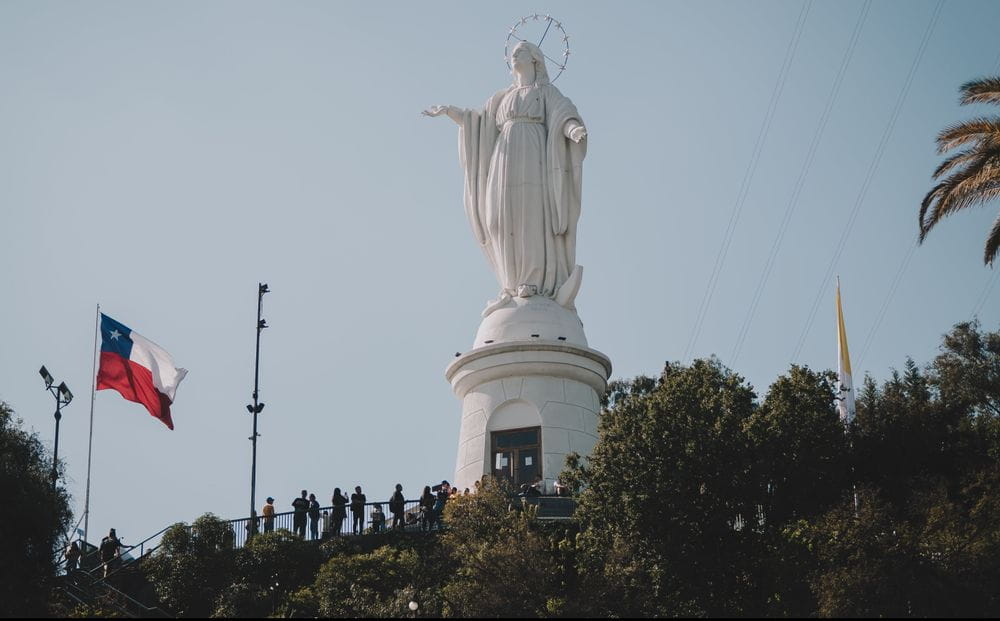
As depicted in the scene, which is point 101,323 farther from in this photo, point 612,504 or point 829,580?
point 829,580

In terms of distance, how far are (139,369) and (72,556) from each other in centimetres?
643

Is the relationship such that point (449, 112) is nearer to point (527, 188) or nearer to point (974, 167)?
point (527, 188)

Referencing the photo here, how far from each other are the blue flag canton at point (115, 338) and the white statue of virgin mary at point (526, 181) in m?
9.55

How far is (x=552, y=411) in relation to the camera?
39156 millimetres

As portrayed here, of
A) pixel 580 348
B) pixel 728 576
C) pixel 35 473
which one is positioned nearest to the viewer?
pixel 728 576

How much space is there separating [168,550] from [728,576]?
11699 millimetres

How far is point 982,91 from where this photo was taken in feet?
97.3

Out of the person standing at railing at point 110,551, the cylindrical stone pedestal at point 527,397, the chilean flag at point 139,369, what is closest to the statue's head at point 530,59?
the cylindrical stone pedestal at point 527,397

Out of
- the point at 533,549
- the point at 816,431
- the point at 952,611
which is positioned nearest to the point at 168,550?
the point at 533,549

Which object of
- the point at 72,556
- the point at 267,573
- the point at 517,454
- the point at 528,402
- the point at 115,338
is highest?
the point at 115,338

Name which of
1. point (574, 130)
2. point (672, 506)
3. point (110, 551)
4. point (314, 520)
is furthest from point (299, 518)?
point (574, 130)

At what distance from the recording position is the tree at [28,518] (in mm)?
27864

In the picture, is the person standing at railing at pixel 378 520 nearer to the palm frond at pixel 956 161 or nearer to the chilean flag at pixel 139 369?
the chilean flag at pixel 139 369

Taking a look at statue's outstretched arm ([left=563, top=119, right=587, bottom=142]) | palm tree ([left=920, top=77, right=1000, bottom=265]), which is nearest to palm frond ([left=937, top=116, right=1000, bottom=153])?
palm tree ([left=920, top=77, right=1000, bottom=265])
